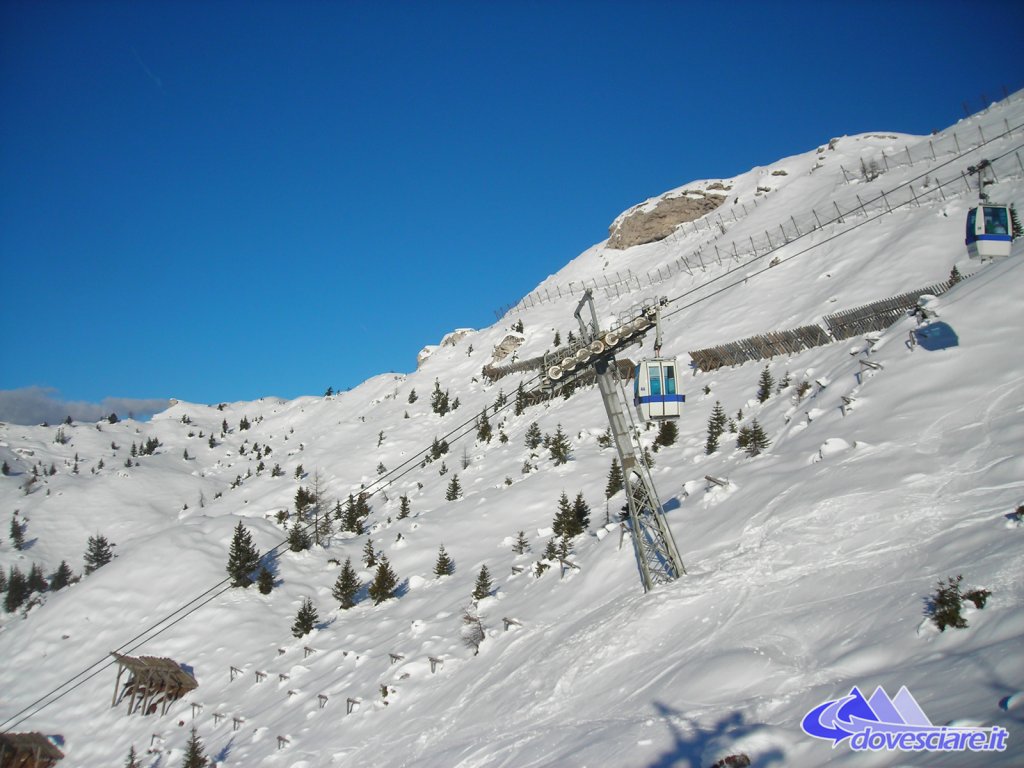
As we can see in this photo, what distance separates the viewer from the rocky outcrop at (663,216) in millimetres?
95375

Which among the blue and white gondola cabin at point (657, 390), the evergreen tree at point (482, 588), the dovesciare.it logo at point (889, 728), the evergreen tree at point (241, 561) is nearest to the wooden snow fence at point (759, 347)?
the blue and white gondola cabin at point (657, 390)

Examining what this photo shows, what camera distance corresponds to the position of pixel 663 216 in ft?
316

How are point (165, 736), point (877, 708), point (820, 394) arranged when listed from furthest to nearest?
point (165, 736) < point (820, 394) < point (877, 708)

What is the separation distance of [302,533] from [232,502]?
19.1 meters

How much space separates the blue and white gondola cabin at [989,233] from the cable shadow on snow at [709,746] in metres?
14.9

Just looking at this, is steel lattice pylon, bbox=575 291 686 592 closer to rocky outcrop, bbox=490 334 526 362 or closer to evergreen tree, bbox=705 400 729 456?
evergreen tree, bbox=705 400 729 456

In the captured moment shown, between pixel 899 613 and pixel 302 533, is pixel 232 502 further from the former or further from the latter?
pixel 899 613

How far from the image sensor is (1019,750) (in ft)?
15.4

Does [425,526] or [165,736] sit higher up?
[425,526]

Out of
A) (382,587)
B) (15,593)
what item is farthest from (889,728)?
(15,593)

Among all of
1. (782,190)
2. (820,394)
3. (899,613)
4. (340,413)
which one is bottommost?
(899,613)

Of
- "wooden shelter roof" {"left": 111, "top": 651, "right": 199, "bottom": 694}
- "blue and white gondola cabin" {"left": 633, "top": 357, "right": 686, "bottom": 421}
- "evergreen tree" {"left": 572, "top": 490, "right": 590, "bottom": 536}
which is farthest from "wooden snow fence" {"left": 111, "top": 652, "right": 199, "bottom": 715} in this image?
"blue and white gondola cabin" {"left": 633, "top": 357, "right": 686, "bottom": 421}

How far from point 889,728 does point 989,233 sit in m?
15.3

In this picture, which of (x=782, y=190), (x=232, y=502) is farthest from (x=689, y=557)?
(x=782, y=190)
